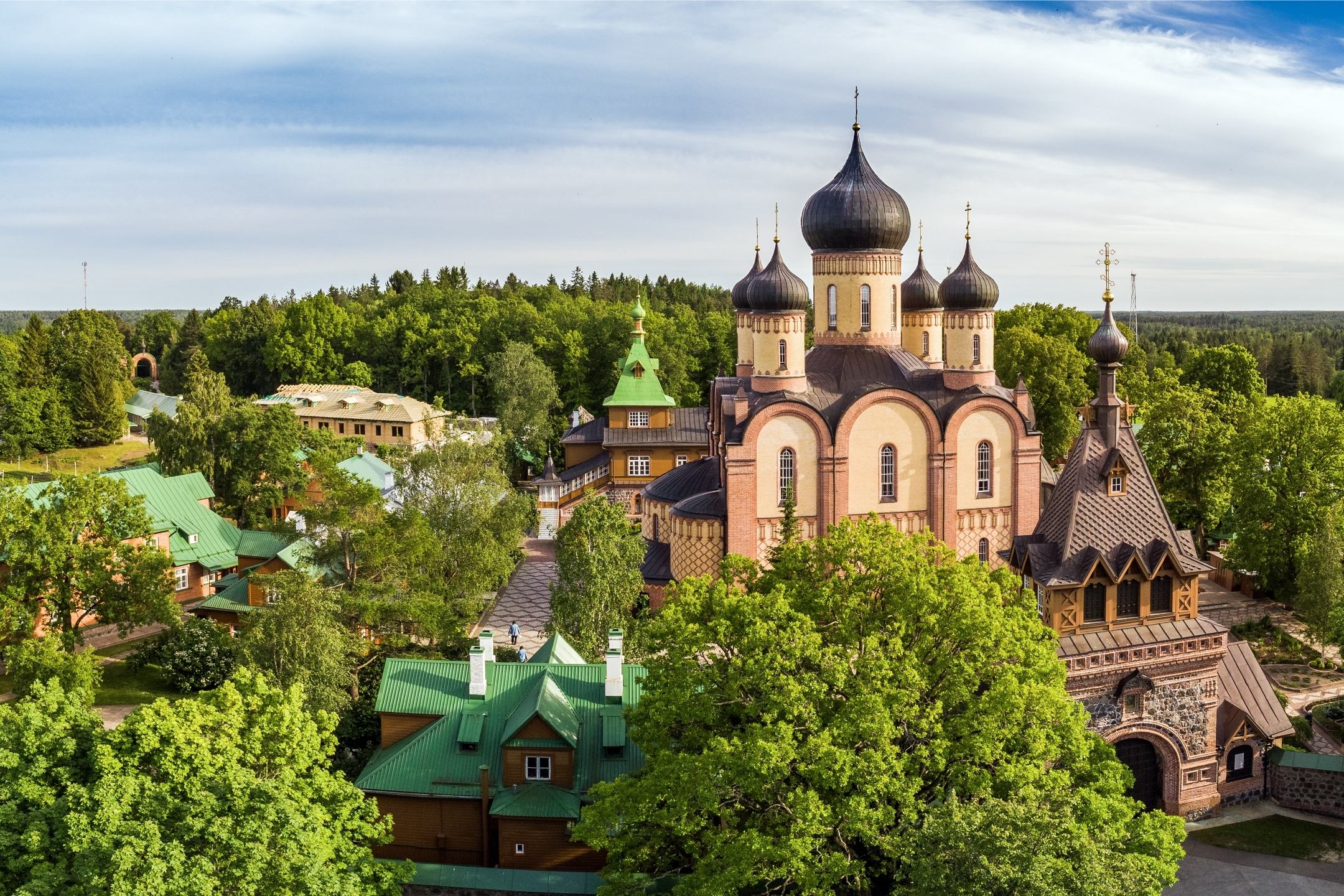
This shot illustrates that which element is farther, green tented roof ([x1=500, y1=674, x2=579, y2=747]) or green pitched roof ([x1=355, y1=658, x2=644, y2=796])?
green pitched roof ([x1=355, y1=658, x2=644, y2=796])

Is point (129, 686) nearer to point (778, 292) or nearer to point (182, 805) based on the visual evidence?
point (182, 805)

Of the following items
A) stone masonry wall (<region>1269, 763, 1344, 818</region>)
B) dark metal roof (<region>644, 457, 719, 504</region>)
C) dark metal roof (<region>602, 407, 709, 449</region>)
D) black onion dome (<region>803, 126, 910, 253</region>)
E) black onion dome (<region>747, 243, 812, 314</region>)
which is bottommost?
stone masonry wall (<region>1269, 763, 1344, 818</region>)

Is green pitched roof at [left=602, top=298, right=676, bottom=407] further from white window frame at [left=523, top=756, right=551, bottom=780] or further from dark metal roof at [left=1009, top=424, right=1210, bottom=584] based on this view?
white window frame at [left=523, top=756, right=551, bottom=780]

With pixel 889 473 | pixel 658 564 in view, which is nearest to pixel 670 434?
pixel 658 564

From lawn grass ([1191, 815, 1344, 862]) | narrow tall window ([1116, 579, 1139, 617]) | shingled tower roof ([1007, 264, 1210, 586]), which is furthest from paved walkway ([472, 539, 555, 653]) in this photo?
lawn grass ([1191, 815, 1344, 862])

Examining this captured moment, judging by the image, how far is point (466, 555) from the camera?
33.5 m

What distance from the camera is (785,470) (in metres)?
34.3

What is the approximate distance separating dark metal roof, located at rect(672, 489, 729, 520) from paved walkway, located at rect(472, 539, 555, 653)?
4.68m

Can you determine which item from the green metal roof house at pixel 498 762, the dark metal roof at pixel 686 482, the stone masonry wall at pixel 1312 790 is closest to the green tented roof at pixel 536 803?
the green metal roof house at pixel 498 762

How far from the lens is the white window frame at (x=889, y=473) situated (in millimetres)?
34938

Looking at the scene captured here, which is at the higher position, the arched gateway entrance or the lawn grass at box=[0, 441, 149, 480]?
the lawn grass at box=[0, 441, 149, 480]

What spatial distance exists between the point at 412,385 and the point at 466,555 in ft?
162

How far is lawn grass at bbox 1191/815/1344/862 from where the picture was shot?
2319 centimetres

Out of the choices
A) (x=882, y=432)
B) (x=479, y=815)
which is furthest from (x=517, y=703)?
(x=882, y=432)
